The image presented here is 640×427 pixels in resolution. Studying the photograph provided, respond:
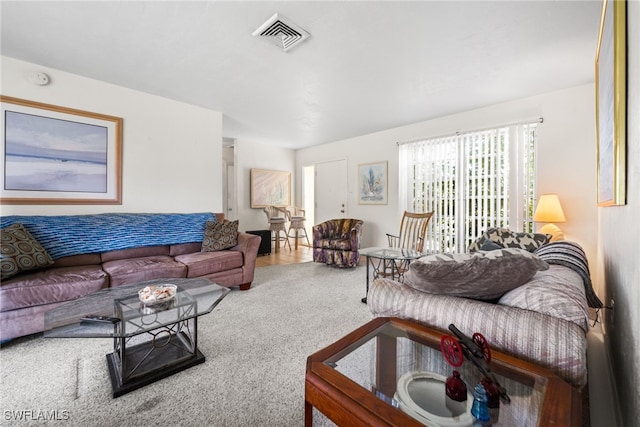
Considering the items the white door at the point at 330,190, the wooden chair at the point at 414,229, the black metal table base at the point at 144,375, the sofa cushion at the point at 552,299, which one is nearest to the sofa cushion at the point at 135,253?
the black metal table base at the point at 144,375

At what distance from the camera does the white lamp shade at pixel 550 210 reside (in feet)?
9.46

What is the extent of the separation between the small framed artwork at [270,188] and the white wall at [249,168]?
113mm

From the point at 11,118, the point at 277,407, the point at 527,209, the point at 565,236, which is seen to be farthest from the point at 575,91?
the point at 11,118

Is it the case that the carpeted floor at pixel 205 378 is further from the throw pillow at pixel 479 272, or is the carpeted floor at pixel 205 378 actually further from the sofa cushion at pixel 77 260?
the throw pillow at pixel 479 272

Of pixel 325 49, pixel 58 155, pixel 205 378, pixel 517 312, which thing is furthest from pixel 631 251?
pixel 58 155

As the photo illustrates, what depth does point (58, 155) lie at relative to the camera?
280 cm

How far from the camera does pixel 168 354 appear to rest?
173 centimetres

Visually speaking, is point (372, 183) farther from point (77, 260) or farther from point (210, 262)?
point (77, 260)

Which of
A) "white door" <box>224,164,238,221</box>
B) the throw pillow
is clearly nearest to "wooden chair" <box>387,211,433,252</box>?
the throw pillow

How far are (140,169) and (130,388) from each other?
272 centimetres

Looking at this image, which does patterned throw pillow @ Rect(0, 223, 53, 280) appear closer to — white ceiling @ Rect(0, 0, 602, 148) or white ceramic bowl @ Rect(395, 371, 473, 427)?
white ceiling @ Rect(0, 0, 602, 148)

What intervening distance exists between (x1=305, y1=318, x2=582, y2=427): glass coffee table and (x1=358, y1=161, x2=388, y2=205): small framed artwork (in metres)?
4.09

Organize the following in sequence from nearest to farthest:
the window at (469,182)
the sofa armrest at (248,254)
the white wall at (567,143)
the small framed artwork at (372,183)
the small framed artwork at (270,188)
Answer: the white wall at (567,143) → the sofa armrest at (248,254) → the window at (469,182) → the small framed artwork at (372,183) → the small framed artwork at (270,188)

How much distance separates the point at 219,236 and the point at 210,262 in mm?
505
